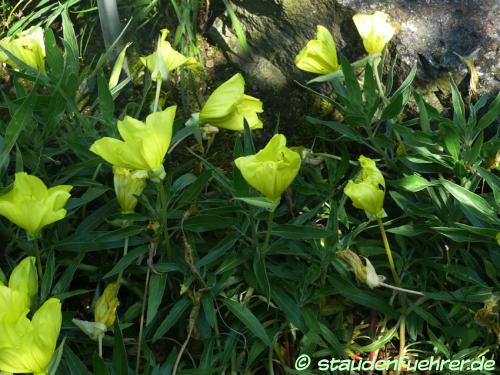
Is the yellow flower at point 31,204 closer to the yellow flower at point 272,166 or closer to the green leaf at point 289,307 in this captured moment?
the yellow flower at point 272,166

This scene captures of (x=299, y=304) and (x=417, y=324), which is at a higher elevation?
(x=299, y=304)

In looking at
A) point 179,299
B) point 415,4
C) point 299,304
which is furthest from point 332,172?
point 415,4

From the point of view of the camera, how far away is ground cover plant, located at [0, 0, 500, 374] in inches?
57.0

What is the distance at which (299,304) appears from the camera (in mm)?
1554

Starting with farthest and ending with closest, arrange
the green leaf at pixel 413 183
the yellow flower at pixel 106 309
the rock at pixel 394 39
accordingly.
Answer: the rock at pixel 394 39 < the green leaf at pixel 413 183 < the yellow flower at pixel 106 309

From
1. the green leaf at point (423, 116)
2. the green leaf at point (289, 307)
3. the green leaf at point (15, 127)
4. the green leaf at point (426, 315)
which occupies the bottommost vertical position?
the green leaf at point (426, 315)

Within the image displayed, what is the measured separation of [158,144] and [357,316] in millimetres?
666

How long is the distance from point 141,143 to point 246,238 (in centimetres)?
38

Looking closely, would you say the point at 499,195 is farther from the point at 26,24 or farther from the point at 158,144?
the point at 26,24

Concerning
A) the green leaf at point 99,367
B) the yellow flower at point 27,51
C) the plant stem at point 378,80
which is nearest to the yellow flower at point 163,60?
the yellow flower at point 27,51

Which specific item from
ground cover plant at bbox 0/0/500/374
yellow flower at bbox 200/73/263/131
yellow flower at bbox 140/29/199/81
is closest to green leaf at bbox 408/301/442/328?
ground cover plant at bbox 0/0/500/374

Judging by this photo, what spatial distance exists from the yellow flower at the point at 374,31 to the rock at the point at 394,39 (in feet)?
0.65

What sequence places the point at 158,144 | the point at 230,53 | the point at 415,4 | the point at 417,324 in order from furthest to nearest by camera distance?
the point at 230,53 < the point at 415,4 < the point at 417,324 < the point at 158,144

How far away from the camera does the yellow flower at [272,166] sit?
1273mm
